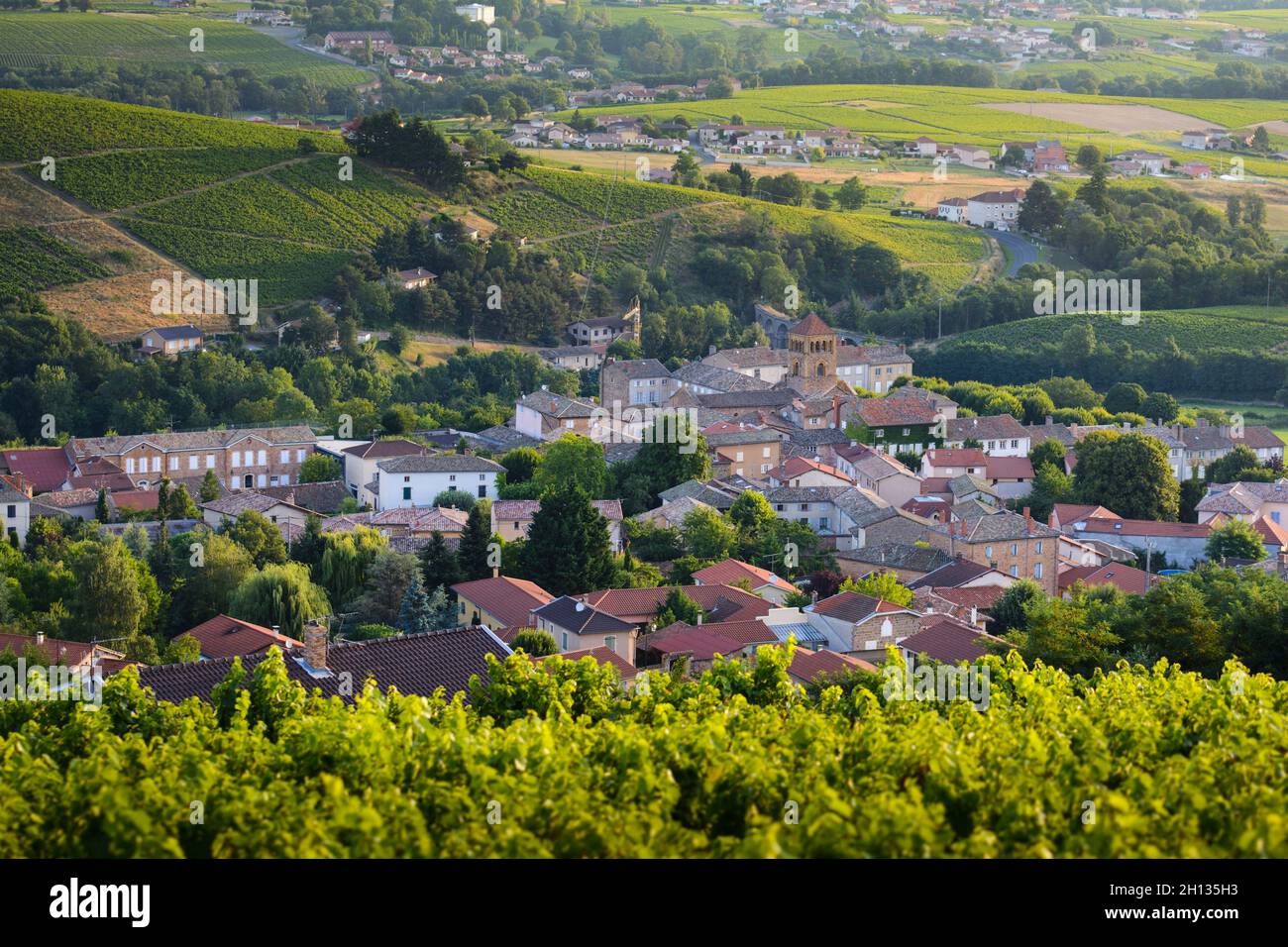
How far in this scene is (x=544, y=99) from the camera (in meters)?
134

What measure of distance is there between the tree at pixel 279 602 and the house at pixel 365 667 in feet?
28.6

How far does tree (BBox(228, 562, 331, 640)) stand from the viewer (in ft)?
114

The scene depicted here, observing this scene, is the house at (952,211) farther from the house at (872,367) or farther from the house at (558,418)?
the house at (558,418)

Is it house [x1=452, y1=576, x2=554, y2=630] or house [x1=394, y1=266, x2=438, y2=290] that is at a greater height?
house [x1=452, y1=576, x2=554, y2=630]

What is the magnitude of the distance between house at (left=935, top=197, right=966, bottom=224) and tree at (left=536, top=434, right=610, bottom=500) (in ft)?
184

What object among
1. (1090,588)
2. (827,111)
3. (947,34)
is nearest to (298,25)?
(827,111)

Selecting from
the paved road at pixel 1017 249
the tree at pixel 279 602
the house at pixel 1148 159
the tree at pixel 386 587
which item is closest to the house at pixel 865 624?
the tree at pixel 386 587

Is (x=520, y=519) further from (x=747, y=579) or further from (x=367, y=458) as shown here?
(x=367, y=458)

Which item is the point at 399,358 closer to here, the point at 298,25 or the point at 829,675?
the point at 829,675

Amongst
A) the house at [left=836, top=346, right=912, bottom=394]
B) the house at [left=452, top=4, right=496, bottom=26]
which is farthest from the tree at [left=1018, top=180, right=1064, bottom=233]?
the house at [left=452, top=4, right=496, bottom=26]

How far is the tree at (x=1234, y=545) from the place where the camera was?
146 ft

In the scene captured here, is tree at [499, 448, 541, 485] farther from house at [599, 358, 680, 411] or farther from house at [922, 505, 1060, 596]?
house at [599, 358, 680, 411]

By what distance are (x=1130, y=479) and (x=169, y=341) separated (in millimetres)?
34403

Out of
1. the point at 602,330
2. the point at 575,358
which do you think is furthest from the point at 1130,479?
the point at 602,330
